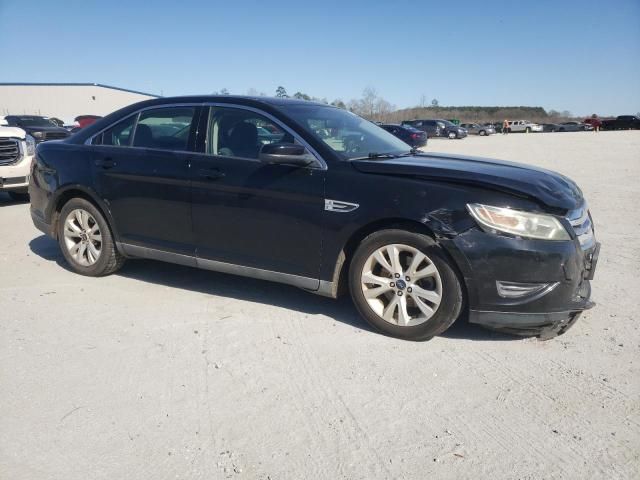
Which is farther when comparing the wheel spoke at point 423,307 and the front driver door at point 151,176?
A: the front driver door at point 151,176

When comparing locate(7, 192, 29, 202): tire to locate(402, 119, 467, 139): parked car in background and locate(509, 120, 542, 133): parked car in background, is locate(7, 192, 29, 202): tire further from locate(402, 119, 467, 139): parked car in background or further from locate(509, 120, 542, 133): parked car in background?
locate(509, 120, 542, 133): parked car in background

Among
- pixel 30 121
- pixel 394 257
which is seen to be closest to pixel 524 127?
pixel 30 121

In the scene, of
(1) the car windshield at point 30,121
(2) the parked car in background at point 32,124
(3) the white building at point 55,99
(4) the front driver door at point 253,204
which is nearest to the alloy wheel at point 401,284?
(4) the front driver door at point 253,204

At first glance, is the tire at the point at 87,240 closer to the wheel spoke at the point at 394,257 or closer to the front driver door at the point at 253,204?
the front driver door at the point at 253,204

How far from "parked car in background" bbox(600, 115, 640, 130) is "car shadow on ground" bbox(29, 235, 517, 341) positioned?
64.2 m

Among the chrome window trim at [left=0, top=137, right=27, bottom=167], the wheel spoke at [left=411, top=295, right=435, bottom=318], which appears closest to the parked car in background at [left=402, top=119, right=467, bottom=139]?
the chrome window trim at [left=0, top=137, right=27, bottom=167]

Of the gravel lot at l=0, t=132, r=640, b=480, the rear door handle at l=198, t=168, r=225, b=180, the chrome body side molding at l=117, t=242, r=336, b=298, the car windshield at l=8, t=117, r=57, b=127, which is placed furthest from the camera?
the car windshield at l=8, t=117, r=57, b=127

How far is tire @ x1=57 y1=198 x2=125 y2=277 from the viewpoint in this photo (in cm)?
480

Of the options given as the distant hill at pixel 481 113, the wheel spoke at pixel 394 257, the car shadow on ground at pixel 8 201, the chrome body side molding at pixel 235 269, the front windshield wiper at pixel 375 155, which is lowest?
the car shadow on ground at pixel 8 201

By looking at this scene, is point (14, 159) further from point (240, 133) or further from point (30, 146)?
point (240, 133)

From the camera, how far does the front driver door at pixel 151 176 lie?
170 inches

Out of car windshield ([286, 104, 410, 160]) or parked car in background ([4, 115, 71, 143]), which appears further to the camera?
parked car in background ([4, 115, 71, 143])

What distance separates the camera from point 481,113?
107000mm

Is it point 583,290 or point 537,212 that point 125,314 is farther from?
point 583,290
